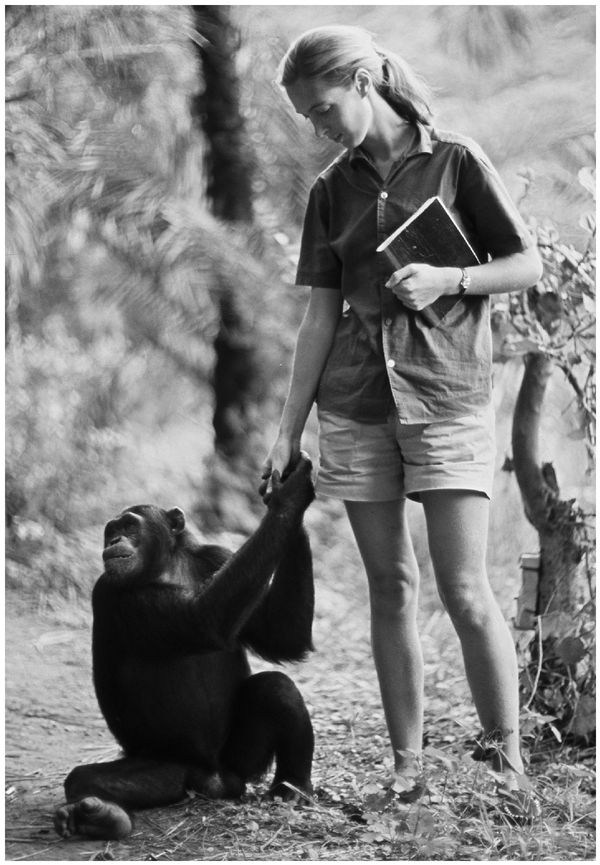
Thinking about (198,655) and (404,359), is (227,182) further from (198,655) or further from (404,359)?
(198,655)

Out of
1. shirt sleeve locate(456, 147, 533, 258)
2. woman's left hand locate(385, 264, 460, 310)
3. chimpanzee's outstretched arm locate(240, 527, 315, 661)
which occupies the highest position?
shirt sleeve locate(456, 147, 533, 258)

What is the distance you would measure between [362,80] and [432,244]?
1.35 feet

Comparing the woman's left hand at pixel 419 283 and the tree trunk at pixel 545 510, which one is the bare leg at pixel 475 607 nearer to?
the woman's left hand at pixel 419 283

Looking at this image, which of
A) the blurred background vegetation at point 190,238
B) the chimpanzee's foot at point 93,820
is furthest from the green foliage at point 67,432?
the chimpanzee's foot at point 93,820

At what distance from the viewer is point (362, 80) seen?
8.03 ft

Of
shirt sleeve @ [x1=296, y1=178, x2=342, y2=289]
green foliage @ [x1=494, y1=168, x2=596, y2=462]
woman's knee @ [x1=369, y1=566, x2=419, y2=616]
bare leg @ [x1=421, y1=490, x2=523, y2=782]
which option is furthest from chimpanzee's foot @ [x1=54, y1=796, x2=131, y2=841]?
green foliage @ [x1=494, y1=168, x2=596, y2=462]

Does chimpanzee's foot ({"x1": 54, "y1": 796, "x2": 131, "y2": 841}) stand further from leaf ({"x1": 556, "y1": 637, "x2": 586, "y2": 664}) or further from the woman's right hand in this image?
leaf ({"x1": 556, "y1": 637, "x2": 586, "y2": 664})

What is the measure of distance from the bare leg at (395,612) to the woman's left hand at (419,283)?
507 millimetres

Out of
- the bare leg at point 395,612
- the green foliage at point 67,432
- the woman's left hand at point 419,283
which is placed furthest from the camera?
the green foliage at point 67,432

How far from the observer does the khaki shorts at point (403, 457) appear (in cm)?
245

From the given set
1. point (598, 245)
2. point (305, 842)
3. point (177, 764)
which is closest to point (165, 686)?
point (177, 764)

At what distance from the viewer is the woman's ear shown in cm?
243

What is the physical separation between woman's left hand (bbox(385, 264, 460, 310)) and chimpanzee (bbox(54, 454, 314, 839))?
1.80 ft

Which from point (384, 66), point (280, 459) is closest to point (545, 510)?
point (280, 459)
